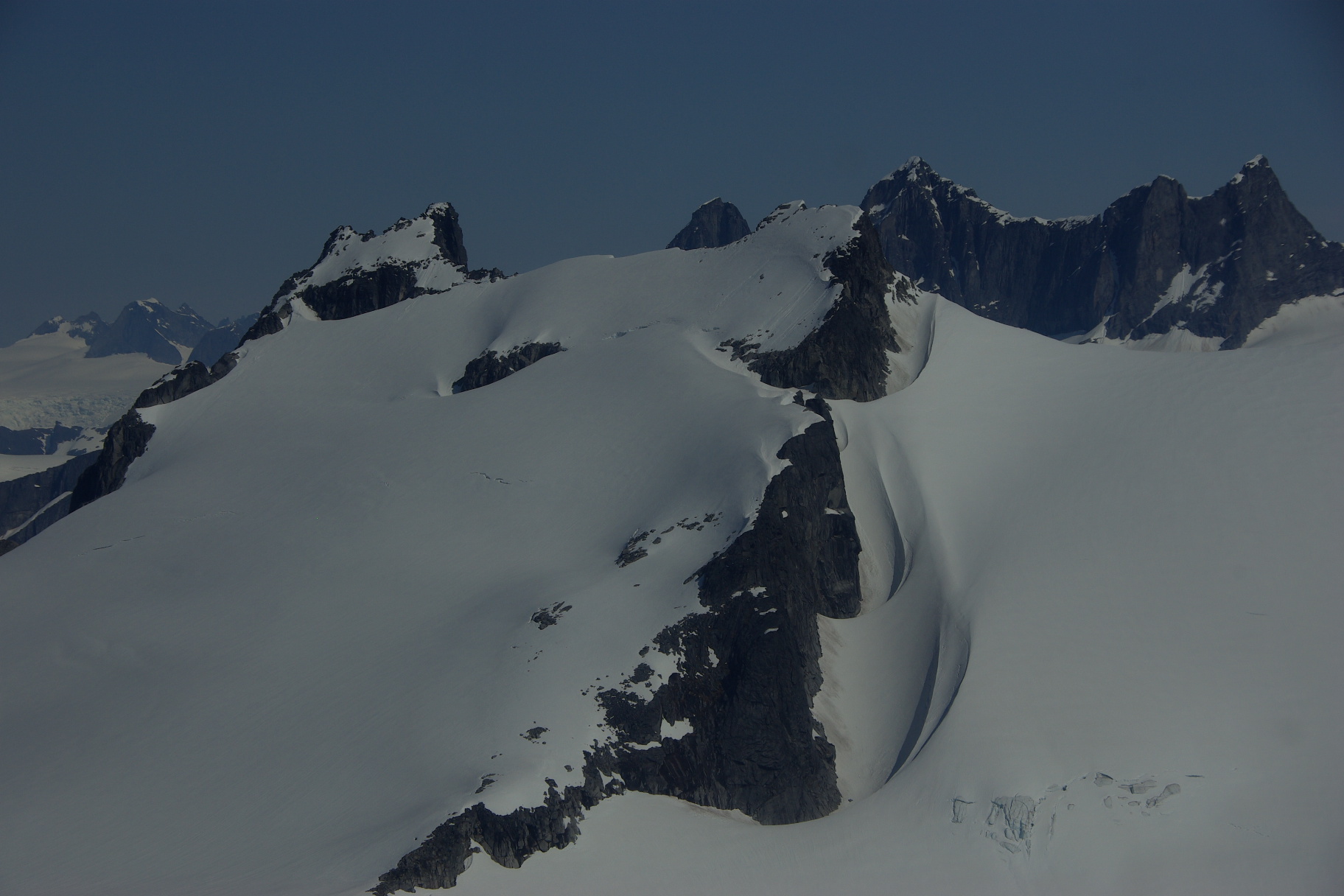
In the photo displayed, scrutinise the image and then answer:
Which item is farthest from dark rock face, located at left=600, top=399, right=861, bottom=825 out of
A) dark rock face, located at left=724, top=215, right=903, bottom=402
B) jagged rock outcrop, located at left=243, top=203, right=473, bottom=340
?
jagged rock outcrop, located at left=243, top=203, right=473, bottom=340

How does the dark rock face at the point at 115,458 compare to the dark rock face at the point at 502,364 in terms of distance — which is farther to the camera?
the dark rock face at the point at 502,364

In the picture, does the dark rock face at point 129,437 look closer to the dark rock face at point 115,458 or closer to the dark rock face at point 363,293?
the dark rock face at point 115,458

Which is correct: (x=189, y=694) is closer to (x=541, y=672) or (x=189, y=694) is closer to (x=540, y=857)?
(x=541, y=672)

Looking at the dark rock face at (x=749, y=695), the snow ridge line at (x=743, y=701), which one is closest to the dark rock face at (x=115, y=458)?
the snow ridge line at (x=743, y=701)

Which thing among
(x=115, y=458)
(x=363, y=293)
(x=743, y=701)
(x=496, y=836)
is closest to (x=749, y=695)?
(x=743, y=701)

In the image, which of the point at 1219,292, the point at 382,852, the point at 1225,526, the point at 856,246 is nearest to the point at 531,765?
the point at 382,852
